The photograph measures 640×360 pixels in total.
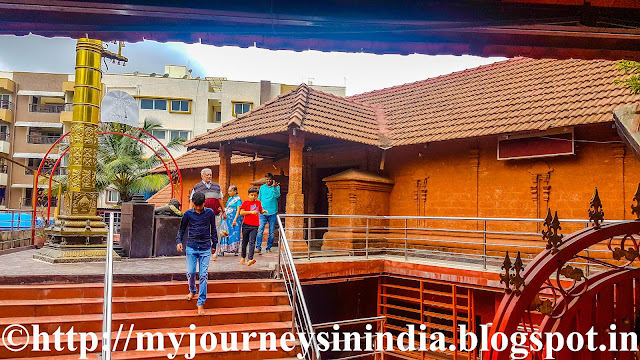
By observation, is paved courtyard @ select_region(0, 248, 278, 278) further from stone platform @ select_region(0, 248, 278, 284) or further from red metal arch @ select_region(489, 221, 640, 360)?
red metal arch @ select_region(489, 221, 640, 360)

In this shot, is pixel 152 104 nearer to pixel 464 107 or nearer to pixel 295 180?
pixel 295 180

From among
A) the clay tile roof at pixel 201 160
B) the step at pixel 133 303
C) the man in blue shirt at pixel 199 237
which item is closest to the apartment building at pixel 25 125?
the clay tile roof at pixel 201 160

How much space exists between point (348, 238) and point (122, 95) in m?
10.3

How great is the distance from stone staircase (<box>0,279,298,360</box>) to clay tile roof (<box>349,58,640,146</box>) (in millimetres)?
6679

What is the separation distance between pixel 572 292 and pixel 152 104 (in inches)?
1508

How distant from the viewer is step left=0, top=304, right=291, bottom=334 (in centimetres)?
671

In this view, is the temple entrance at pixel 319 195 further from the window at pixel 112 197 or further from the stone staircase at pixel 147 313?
the window at pixel 112 197

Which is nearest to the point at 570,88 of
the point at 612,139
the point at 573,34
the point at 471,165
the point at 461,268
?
the point at 612,139

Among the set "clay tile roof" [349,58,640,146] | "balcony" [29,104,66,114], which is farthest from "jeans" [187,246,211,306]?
"balcony" [29,104,66,114]

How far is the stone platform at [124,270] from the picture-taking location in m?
7.62

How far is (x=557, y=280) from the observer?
101 inches

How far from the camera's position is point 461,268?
9.67m

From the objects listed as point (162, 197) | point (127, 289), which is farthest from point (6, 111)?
point (127, 289)

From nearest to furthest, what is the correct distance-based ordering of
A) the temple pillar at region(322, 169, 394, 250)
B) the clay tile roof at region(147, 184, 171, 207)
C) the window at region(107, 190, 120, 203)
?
the temple pillar at region(322, 169, 394, 250) < the clay tile roof at region(147, 184, 171, 207) < the window at region(107, 190, 120, 203)
